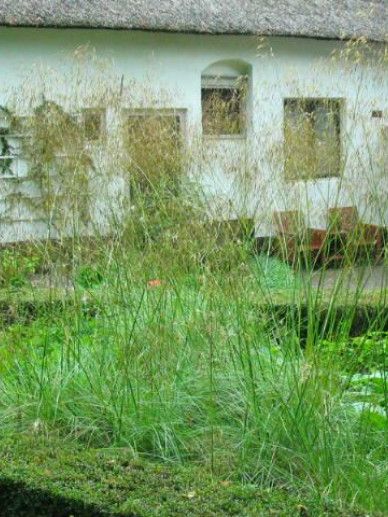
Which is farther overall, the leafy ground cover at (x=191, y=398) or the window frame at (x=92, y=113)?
the window frame at (x=92, y=113)

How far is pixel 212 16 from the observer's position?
602 inches

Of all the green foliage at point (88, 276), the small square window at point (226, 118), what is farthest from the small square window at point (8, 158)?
the green foliage at point (88, 276)

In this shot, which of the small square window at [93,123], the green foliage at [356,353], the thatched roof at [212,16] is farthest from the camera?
the thatched roof at [212,16]

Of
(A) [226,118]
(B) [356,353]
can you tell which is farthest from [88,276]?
(B) [356,353]

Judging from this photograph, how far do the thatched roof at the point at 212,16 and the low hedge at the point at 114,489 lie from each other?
9168 millimetres

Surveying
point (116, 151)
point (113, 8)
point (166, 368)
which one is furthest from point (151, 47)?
point (166, 368)

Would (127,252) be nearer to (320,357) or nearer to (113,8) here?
(320,357)

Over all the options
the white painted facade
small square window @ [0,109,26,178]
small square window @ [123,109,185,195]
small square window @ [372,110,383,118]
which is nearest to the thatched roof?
the white painted facade

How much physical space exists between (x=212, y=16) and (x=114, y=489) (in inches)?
460

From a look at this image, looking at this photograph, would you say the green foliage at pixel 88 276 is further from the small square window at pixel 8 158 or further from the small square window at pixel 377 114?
the small square window at pixel 8 158

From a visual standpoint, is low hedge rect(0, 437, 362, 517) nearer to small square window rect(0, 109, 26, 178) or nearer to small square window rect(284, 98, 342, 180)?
small square window rect(284, 98, 342, 180)

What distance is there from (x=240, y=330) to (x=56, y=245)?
1.36 meters

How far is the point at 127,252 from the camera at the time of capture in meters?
5.83

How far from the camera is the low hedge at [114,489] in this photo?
4.09 meters
